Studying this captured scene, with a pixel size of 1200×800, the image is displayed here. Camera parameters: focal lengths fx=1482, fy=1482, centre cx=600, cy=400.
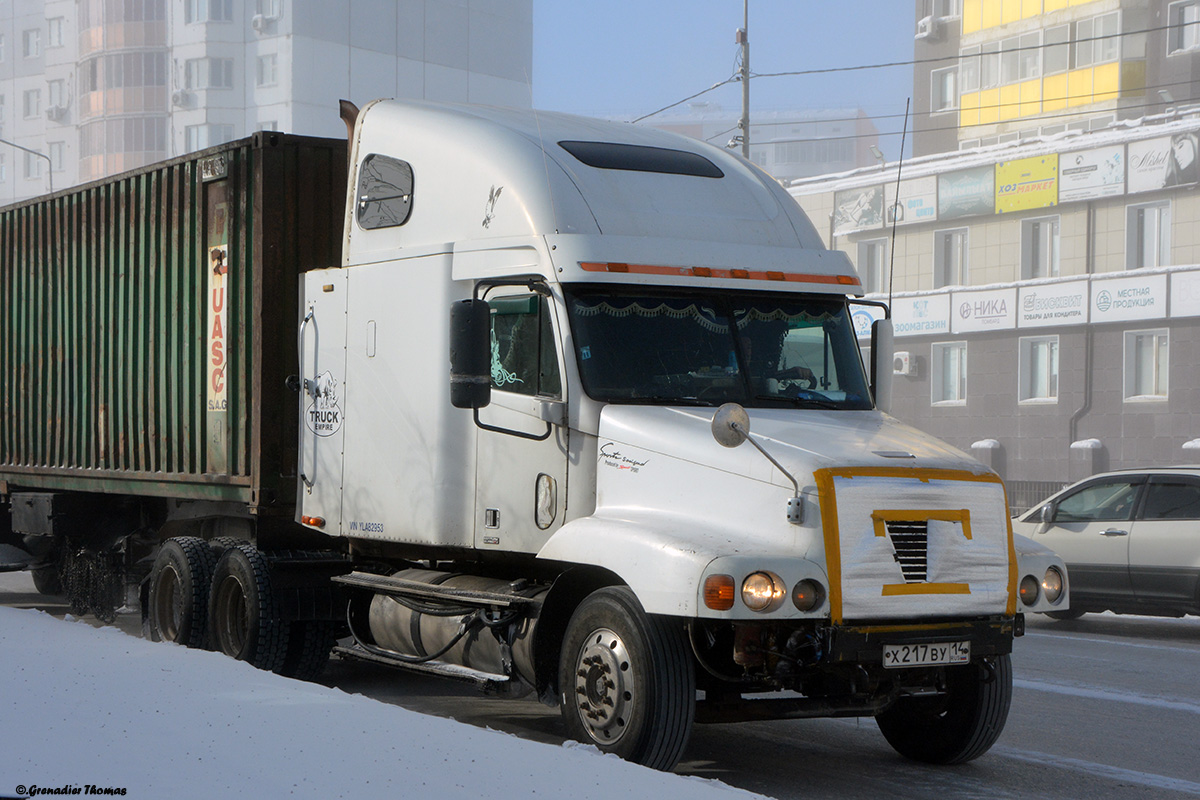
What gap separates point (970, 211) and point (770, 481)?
116 ft

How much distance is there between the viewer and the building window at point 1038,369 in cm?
3922

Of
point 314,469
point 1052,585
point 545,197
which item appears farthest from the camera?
point 314,469

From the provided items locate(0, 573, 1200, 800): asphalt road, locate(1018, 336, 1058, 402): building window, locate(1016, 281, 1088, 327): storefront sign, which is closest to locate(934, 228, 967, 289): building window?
locate(1016, 281, 1088, 327): storefront sign

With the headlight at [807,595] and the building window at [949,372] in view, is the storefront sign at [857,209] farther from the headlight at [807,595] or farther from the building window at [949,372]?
the headlight at [807,595]

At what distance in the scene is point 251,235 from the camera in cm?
1026

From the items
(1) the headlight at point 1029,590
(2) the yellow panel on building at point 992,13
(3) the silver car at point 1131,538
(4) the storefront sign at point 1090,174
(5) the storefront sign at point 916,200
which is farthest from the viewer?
(2) the yellow panel on building at point 992,13

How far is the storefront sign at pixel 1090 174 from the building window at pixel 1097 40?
9.92m

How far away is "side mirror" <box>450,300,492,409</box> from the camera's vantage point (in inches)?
298

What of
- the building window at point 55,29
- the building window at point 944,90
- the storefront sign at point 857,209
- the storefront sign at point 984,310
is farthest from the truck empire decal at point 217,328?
the building window at point 55,29

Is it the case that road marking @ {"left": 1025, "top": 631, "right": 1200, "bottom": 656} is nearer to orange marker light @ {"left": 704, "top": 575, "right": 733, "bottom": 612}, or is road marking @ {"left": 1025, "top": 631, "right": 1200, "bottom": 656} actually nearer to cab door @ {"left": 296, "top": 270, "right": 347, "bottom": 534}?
cab door @ {"left": 296, "top": 270, "right": 347, "bottom": 534}

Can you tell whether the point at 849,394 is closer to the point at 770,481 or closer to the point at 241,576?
the point at 770,481

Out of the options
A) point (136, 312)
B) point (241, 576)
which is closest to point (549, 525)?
point (241, 576)

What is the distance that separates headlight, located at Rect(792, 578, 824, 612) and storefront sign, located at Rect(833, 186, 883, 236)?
36474mm

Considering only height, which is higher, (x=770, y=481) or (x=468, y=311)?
(x=468, y=311)
